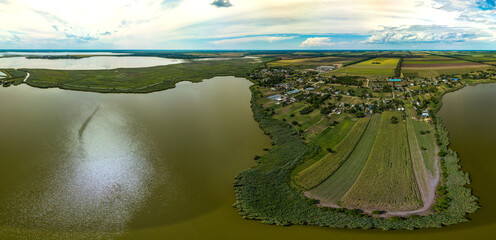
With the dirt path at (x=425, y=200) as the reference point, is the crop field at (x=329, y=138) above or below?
above

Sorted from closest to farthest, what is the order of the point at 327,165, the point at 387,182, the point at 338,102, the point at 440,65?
the point at 387,182 → the point at 327,165 → the point at 338,102 → the point at 440,65

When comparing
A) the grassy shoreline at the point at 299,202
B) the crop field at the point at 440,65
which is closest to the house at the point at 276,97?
the grassy shoreline at the point at 299,202

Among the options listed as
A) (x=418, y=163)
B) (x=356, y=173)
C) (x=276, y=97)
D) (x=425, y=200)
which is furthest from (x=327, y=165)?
(x=276, y=97)

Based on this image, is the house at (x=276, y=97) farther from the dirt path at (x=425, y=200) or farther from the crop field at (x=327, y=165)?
the dirt path at (x=425, y=200)

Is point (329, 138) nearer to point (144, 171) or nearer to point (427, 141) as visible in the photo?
point (427, 141)

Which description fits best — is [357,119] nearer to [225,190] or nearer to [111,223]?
[225,190]

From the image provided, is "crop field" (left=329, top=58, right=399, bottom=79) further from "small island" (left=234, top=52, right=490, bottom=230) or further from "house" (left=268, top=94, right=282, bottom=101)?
"small island" (left=234, top=52, right=490, bottom=230)

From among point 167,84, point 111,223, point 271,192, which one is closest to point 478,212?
point 271,192
